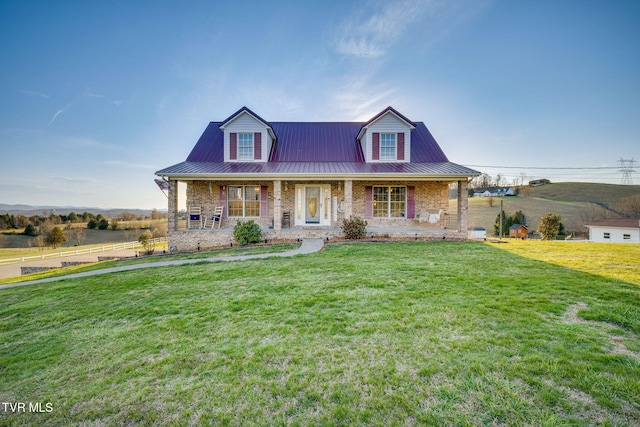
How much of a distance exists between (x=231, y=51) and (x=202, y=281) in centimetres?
1379

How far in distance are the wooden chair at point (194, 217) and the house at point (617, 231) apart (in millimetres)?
35286

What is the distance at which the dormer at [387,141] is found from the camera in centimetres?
1349

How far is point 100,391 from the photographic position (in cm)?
238

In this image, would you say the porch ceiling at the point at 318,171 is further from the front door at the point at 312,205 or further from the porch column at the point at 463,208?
the front door at the point at 312,205

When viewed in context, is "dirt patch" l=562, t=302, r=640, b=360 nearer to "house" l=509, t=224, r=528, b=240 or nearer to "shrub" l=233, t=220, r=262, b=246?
"shrub" l=233, t=220, r=262, b=246

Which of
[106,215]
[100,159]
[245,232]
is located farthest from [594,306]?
[106,215]

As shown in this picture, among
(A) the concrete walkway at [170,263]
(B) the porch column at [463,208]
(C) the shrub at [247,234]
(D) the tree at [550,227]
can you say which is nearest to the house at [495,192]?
(D) the tree at [550,227]

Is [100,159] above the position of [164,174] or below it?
above

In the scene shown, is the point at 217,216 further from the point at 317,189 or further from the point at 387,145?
the point at 387,145

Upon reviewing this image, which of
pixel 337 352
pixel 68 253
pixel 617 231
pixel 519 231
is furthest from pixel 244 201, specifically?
pixel 617 231

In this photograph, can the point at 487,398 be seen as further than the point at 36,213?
No

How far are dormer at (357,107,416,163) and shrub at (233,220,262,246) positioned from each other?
7347 mm

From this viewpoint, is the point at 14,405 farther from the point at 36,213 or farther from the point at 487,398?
the point at 36,213

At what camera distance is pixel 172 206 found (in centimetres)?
A: 1180
